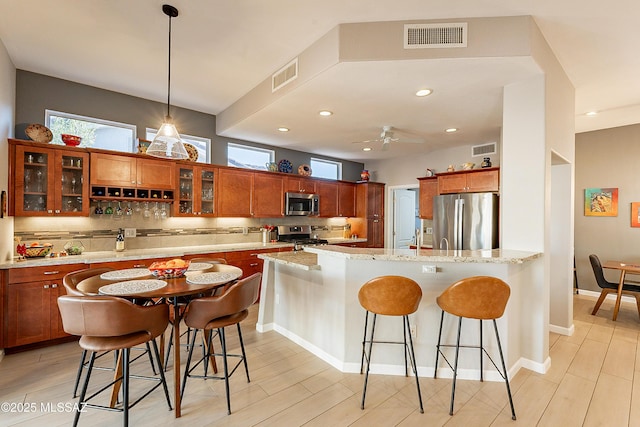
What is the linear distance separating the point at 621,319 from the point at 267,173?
5.58 metres

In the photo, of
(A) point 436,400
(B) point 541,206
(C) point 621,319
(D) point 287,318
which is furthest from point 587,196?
(D) point 287,318

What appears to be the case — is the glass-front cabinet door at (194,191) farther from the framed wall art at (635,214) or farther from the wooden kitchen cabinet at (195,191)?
the framed wall art at (635,214)

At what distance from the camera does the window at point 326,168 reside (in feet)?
21.6

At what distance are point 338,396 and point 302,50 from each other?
120 inches

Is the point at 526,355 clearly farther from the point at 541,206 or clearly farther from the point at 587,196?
the point at 587,196

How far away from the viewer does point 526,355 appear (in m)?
2.78

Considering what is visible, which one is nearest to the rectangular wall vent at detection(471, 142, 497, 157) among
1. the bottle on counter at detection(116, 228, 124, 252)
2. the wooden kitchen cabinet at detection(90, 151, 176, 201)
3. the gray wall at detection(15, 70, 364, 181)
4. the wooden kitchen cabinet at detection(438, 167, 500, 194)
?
the wooden kitchen cabinet at detection(438, 167, 500, 194)

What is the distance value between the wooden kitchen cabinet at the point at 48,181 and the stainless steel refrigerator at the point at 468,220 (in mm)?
4760

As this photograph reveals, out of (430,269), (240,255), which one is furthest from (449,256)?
(240,255)

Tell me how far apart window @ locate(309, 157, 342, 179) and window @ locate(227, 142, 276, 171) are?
42.5 inches

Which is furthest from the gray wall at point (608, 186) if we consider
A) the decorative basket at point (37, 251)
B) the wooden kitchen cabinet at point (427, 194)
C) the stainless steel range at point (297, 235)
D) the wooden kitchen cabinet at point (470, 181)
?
the decorative basket at point (37, 251)

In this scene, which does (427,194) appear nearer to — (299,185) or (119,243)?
(299,185)

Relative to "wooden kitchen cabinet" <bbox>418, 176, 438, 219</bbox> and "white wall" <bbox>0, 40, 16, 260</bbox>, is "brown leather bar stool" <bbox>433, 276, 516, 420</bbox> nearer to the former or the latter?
"wooden kitchen cabinet" <bbox>418, 176, 438, 219</bbox>

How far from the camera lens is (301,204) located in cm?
579
